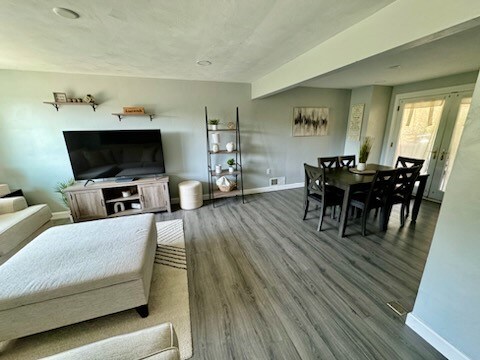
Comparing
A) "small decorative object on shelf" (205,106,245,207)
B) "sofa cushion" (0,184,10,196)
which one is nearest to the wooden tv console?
"sofa cushion" (0,184,10,196)

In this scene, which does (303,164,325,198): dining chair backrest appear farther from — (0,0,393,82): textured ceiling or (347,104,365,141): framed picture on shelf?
(347,104,365,141): framed picture on shelf

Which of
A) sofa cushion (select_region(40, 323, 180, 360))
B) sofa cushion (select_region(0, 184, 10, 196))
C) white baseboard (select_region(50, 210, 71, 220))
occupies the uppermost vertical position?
sofa cushion (select_region(0, 184, 10, 196))

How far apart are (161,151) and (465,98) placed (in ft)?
17.9

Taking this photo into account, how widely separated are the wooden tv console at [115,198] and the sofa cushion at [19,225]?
41 centimetres

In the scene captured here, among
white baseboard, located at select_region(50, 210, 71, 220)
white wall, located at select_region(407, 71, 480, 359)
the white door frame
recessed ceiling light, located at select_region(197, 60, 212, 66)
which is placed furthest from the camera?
the white door frame

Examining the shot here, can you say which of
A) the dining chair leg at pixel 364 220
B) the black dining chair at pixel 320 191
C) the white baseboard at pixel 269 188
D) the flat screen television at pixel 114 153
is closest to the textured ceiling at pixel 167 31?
the flat screen television at pixel 114 153

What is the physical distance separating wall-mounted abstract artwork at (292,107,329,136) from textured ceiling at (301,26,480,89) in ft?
3.14

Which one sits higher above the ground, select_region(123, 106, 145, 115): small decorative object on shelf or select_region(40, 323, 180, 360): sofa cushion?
select_region(123, 106, 145, 115): small decorative object on shelf

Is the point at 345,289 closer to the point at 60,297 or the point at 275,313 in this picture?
the point at 275,313

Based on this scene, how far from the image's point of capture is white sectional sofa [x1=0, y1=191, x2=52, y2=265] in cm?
200

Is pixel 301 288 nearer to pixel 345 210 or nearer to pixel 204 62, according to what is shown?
pixel 345 210

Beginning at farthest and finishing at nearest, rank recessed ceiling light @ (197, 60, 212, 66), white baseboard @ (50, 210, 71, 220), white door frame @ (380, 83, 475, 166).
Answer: white door frame @ (380, 83, 475, 166)
white baseboard @ (50, 210, 71, 220)
recessed ceiling light @ (197, 60, 212, 66)

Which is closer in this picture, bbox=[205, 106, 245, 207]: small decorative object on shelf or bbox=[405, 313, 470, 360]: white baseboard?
bbox=[405, 313, 470, 360]: white baseboard

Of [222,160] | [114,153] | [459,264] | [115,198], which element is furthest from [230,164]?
[459,264]
